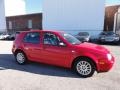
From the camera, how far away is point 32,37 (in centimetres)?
700

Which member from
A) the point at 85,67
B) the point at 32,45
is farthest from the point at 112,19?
the point at 85,67

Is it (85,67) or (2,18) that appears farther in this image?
(2,18)

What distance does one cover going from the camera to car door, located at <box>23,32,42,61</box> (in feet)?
22.1

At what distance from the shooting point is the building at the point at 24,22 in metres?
32.1

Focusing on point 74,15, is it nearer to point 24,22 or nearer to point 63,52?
point 24,22

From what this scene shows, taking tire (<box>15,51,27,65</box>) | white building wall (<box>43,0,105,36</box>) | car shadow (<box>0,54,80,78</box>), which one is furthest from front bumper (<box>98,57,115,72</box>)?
white building wall (<box>43,0,105,36</box>)

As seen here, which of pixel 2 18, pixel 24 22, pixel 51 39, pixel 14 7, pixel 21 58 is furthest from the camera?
pixel 14 7

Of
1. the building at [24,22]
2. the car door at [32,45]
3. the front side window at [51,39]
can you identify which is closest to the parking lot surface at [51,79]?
the car door at [32,45]

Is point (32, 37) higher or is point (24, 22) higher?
point (24, 22)

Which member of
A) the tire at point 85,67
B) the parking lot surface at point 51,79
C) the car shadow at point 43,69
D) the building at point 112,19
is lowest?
the parking lot surface at point 51,79

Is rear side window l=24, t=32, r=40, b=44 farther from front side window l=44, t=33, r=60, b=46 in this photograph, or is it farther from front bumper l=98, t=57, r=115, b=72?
front bumper l=98, t=57, r=115, b=72

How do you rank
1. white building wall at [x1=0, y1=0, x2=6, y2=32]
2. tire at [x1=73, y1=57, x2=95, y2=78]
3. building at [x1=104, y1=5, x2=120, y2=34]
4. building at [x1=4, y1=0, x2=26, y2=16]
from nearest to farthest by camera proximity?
tire at [x1=73, y1=57, x2=95, y2=78] < building at [x1=104, y1=5, x2=120, y2=34] < white building wall at [x1=0, y1=0, x2=6, y2=32] < building at [x1=4, y1=0, x2=26, y2=16]

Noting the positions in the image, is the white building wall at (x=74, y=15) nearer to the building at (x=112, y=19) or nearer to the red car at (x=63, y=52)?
the building at (x=112, y=19)

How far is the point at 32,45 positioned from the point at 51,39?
0.97m
